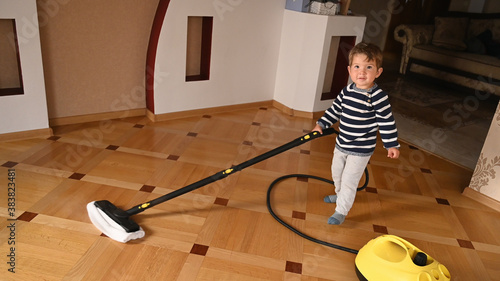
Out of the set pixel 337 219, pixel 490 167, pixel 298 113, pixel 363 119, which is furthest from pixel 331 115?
pixel 298 113

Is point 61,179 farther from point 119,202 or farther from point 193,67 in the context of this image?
point 193,67

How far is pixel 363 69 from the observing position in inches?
75.5

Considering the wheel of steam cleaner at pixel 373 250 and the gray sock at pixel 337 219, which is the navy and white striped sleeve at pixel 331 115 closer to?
the wheel of steam cleaner at pixel 373 250

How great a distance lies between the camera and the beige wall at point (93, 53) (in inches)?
114

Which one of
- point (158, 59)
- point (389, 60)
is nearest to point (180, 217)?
point (158, 59)

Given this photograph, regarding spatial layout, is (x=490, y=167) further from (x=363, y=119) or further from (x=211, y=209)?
(x=211, y=209)

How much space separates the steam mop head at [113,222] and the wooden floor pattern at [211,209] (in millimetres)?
41

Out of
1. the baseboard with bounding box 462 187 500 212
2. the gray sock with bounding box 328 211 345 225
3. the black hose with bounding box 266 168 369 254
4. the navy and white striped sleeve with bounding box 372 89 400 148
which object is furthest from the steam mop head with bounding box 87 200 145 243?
the baseboard with bounding box 462 187 500 212

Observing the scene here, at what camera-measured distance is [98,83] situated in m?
3.21

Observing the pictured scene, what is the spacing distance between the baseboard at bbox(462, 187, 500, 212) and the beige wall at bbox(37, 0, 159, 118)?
2.50 meters

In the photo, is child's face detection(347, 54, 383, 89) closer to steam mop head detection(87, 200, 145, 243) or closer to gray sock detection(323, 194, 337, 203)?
gray sock detection(323, 194, 337, 203)

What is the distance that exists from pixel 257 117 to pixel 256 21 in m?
0.82

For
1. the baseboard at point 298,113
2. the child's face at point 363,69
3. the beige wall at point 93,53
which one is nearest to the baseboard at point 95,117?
the beige wall at point 93,53

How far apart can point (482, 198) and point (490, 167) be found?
0.21 metres
